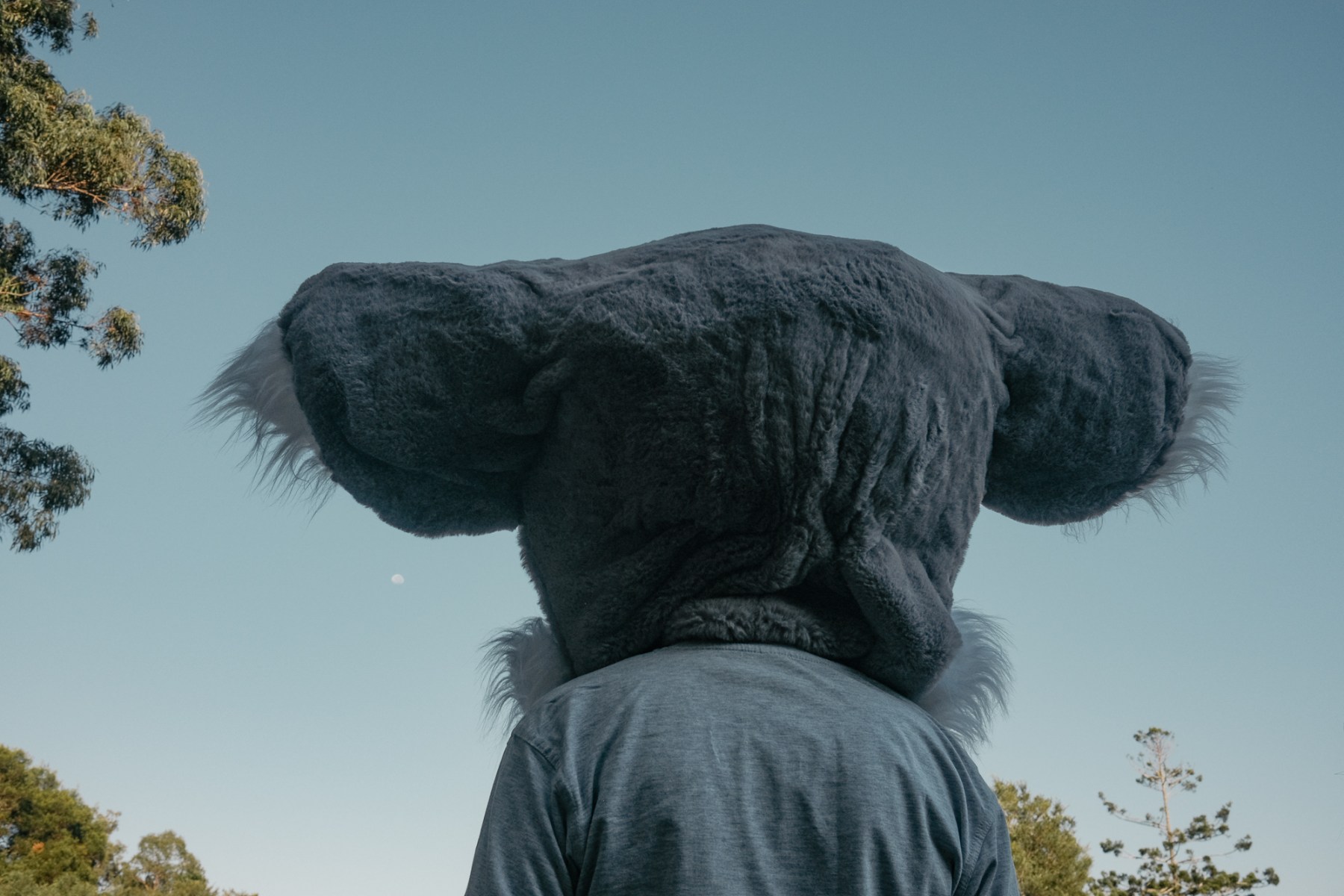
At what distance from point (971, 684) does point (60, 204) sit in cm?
623

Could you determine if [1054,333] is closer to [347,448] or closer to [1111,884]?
[347,448]

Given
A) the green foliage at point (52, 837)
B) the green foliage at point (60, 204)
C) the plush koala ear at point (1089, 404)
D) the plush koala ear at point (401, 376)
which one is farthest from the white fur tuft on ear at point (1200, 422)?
the green foliage at point (52, 837)

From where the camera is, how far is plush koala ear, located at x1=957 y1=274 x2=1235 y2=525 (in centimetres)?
132

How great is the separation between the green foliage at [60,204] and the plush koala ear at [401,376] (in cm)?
557

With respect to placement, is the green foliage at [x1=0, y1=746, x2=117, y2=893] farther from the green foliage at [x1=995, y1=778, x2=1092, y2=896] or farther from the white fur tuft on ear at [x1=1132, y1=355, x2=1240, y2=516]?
the white fur tuft on ear at [x1=1132, y1=355, x2=1240, y2=516]

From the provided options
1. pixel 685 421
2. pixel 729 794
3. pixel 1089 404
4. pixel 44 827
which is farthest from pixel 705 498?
pixel 44 827

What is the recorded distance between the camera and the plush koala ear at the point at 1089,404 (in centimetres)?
132

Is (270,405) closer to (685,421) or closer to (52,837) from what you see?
(685,421)

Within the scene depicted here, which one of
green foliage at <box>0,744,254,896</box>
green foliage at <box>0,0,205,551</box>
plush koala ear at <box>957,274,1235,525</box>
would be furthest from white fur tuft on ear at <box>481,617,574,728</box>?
green foliage at <box>0,744,254,896</box>

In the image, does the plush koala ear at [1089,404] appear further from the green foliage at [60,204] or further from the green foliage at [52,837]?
the green foliage at [52,837]

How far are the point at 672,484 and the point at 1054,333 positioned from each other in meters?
0.51

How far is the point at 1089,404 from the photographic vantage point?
1.33 meters

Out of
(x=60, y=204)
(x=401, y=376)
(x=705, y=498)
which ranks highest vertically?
(x=60, y=204)

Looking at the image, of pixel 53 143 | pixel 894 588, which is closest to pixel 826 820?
pixel 894 588
